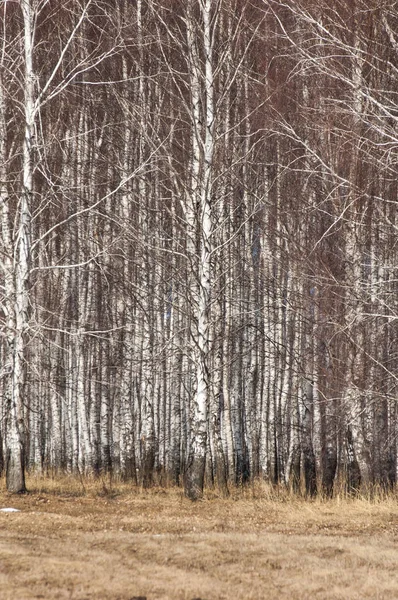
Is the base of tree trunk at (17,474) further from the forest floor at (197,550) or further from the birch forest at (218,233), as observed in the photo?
the forest floor at (197,550)

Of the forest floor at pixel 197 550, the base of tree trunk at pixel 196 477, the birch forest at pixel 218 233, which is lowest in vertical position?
the forest floor at pixel 197 550

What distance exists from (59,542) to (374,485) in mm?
7129

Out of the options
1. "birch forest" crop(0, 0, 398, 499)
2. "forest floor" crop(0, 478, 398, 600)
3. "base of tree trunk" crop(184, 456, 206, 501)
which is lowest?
"forest floor" crop(0, 478, 398, 600)

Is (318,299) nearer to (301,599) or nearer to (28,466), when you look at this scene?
(301,599)

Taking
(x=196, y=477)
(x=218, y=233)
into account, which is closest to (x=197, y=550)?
(x=196, y=477)

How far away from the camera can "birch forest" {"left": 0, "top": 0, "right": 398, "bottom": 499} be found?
46.4 ft

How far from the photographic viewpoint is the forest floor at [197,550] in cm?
727

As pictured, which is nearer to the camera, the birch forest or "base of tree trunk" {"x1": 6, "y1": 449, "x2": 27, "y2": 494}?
"base of tree trunk" {"x1": 6, "y1": 449, "x2": 27, "y2": 494}

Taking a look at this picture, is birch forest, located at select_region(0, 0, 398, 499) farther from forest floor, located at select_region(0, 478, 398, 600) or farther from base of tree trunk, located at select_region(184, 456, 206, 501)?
forest floor, located at select_region(0, 478, 398, 600)

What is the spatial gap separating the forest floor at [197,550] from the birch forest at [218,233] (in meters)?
1.73

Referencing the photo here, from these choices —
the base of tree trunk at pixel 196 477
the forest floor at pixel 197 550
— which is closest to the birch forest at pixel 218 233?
the base of tree trunk at pixel 196 477

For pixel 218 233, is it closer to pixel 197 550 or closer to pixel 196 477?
pixel 196 477

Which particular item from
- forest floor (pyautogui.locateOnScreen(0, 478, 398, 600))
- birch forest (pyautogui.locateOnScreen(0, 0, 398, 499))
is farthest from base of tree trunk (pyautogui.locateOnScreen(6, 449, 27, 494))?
forest floor (pyautogui.locateOnScreen(0, 478, 398, 600))

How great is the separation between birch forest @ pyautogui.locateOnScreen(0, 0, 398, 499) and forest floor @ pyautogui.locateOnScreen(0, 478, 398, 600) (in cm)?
173
